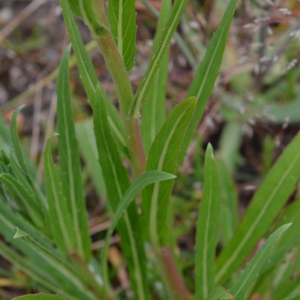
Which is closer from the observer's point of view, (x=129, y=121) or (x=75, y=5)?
(x=75, y=5)

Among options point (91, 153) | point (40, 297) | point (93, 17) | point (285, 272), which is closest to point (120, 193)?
point (40, 297)

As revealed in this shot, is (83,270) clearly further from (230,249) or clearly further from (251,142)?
(251,142)

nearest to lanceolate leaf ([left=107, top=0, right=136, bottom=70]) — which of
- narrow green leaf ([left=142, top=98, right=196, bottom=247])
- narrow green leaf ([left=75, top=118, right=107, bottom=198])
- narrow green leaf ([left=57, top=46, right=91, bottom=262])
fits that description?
narrow green leaf ([left=142, top=98, right=196, bottom=247])

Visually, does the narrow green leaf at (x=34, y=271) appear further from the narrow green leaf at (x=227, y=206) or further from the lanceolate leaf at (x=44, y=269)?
the narrow green leaf at (x=227, y=206)

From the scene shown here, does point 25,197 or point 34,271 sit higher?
point 25,197

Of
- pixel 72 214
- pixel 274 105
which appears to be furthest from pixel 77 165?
pixel 274 105

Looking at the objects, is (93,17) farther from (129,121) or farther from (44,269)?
(44,269)

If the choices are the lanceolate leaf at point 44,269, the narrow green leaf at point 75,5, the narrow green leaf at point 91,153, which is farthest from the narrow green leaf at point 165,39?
the narrow green leaf at point 91,153
